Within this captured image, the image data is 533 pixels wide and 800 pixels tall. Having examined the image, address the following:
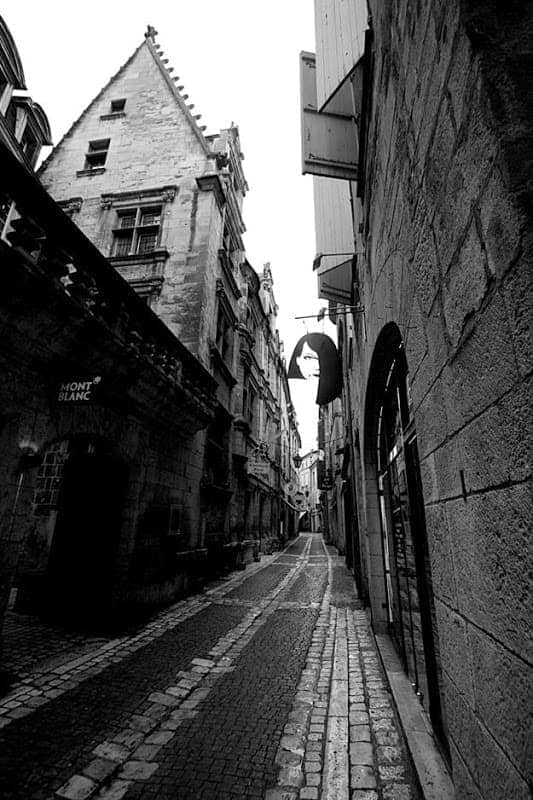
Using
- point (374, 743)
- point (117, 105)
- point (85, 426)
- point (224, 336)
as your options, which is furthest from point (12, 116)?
point (374, 743)

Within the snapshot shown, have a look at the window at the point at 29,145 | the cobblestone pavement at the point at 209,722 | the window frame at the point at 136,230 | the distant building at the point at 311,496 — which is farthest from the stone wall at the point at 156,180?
the distant building at the point at 311,496

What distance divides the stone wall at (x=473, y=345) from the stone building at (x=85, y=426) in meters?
4.07

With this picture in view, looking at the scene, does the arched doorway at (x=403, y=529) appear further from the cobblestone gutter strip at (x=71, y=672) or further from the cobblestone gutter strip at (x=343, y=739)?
the cobblestone gutter strip at (x=71, y=672)

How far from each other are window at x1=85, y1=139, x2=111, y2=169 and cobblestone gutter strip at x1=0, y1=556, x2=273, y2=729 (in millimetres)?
16395

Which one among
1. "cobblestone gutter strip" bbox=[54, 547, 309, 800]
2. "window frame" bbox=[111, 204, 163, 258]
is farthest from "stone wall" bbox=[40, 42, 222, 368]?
"cobblestone gutter strip" bbox=[54, 547, 309, 800]

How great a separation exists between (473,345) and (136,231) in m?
14.0

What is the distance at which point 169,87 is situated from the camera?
1572cm

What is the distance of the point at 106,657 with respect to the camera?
4738mm

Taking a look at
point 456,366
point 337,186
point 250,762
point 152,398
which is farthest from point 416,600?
point 337,186

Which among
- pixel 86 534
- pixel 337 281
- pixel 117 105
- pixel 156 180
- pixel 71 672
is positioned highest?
pixel 117 105

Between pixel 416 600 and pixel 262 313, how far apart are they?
18836mm

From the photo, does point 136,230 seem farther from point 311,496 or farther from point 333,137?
point 311,496

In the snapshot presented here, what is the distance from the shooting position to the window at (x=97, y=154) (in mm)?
14756

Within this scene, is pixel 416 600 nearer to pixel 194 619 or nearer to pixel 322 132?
pixel 194 619
